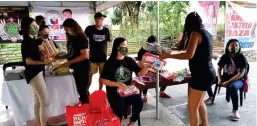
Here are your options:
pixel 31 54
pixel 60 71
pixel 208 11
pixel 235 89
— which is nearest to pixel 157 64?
pixel 31 54

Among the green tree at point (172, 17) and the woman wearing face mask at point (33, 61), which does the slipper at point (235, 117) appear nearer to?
the woman wearing face mask at point (33, 61)

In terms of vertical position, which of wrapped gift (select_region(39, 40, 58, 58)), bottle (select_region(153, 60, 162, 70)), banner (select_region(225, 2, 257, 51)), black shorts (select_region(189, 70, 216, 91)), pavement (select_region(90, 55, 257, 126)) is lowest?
pavement (select_region(90, 55, 257, 126))

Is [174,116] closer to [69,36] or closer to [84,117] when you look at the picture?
[84,117]

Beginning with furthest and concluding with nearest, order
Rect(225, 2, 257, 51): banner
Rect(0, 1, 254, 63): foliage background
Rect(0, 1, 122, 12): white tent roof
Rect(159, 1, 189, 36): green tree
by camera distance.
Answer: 1. Rect(159, 1, 189, 36): green tree
2. Rect(0, 1, 254, 63): foliage background
3. Rect(225, 2, 257, 51): banner
4. Rect(0, 1, 122, 12): white tent roof

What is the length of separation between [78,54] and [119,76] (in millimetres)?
598

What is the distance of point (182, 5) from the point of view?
12047mm

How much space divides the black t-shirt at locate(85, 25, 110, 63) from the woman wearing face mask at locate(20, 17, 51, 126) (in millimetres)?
1279

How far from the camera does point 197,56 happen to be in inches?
89.4

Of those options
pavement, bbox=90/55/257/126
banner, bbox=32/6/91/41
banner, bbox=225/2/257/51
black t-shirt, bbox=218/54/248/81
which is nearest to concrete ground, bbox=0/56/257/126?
pavement, bbox=90/55/257/126

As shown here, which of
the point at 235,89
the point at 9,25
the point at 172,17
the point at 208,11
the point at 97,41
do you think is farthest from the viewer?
the point at 172,17

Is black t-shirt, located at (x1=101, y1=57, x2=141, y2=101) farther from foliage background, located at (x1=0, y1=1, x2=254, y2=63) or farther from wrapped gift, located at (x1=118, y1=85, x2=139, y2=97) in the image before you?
foliage background, located at (x1=0, y1=1, x2=254, y2=63)

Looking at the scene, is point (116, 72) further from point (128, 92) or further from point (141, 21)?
point (141, 21)

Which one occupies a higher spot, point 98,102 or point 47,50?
point 47,50

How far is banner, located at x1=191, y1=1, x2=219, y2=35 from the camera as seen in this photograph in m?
5.46
